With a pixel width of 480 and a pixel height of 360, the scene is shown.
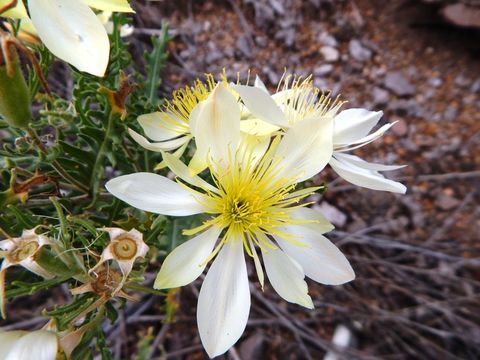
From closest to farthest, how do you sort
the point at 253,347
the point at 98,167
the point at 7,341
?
the point at 7,341 → the point at 98,167 → the point at 253,347

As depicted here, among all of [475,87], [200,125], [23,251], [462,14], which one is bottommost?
[23,251]

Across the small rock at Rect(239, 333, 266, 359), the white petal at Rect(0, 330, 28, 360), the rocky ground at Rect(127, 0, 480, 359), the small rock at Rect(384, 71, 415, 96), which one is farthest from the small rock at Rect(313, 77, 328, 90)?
the white petal at Rect(0, 330, 28, 360)

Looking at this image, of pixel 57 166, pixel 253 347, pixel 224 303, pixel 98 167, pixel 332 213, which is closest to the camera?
pixel 224 303

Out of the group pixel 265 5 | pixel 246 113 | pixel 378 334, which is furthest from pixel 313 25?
pixel 246 113

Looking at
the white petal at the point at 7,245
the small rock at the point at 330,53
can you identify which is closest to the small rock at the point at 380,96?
the small rock at the point at 330,53

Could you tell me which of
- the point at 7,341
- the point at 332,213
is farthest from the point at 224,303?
the point at 332,213

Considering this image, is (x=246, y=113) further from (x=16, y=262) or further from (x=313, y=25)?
(x=313, y=25)

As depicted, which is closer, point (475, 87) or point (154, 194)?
point (154, 194)

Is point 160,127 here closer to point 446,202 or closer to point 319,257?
point 319,257
